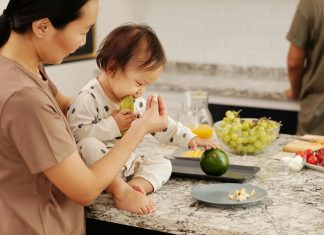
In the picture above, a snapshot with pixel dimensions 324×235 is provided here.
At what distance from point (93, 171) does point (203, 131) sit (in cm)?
105

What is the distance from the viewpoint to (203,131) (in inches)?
99.5

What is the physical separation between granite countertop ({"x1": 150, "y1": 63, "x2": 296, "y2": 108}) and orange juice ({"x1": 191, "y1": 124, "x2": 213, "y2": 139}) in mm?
1283

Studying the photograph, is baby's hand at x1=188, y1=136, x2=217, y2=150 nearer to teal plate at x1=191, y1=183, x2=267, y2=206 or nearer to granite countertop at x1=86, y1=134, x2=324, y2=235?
granite countertop at x1=86, y1=134, x2=324, y2=235

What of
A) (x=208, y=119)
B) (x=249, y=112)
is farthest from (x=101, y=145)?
(x=249, y=112)

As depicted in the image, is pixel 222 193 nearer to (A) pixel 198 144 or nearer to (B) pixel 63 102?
(A) pixel 198 144

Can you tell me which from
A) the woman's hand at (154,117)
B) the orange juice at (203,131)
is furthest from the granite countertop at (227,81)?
the woman's hand at (154,117)

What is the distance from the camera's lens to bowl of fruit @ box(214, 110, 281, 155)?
2.27 meters

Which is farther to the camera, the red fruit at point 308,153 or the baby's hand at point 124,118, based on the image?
the red fruit at point 308,153

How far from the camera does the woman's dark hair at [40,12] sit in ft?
4.66

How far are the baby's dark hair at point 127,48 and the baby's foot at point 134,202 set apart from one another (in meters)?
0.42

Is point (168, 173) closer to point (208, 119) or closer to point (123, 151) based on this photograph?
point (123, 151)

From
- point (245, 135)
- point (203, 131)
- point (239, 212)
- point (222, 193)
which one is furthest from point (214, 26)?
point (239, 212)

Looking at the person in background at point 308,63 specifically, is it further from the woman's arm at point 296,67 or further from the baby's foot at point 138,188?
the baby's foot at point 138,188

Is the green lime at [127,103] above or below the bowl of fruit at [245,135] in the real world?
above
